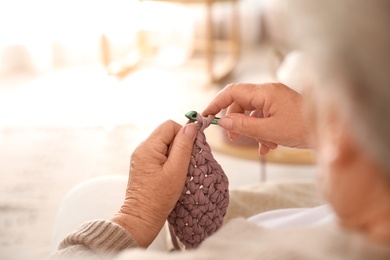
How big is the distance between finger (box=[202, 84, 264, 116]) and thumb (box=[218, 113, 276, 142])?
3 cm

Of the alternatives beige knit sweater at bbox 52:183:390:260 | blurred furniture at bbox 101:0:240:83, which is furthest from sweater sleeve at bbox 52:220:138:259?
blurred furniture at bbox 101:0:240:83

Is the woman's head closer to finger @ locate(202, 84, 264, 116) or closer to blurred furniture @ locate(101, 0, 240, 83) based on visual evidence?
finger @ locate(202, 84, 264, 116)

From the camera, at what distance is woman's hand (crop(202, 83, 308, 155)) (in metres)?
0.90

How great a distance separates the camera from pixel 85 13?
2.94 metres

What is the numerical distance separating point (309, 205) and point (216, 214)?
0.25 meters

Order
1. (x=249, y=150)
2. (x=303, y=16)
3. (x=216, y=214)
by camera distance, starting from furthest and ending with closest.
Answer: (x=249, y=150), (x=216, y=214), (x=303, y=16)

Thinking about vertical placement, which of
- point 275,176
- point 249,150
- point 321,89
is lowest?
point 275,176

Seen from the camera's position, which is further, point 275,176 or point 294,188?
point 275,176

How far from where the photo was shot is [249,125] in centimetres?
89

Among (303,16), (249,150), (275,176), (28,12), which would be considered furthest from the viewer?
(28,12)

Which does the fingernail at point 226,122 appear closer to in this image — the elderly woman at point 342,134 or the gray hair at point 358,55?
the elderly woman at point 342,134

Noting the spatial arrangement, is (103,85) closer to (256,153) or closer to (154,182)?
(256,153)

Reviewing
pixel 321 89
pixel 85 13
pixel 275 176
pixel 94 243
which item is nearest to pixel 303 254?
pixel 321 89

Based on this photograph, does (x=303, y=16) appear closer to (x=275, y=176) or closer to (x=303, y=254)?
(x=303, y=254)
